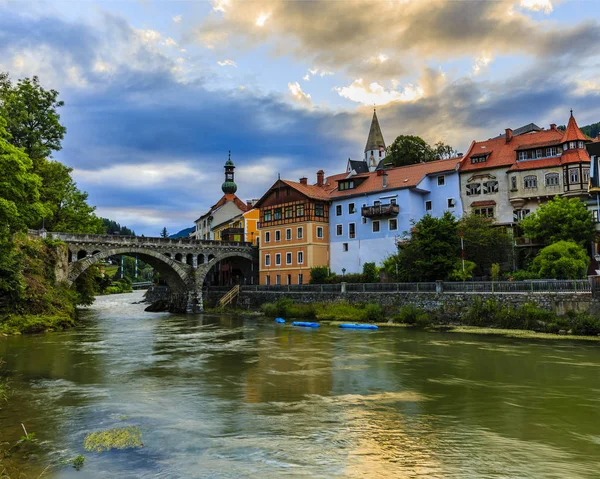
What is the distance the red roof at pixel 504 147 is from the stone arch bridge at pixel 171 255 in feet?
104

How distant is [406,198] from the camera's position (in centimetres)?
5147

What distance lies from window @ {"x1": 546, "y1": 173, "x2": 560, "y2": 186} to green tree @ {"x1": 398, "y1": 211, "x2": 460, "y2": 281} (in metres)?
11.7

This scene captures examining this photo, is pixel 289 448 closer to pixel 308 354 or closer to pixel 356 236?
pixel 308 354

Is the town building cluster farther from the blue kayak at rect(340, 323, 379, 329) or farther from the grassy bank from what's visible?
the blue kayak at rect(340, 323, 379, 329)

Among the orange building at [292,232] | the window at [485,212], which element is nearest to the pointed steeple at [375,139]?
the orange building at [292,232]

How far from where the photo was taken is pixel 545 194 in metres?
44.9

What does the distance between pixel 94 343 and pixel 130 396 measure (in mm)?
15575

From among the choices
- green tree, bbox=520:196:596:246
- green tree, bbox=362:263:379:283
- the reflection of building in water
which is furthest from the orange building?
the reflection of building in water

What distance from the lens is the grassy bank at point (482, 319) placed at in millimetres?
28688

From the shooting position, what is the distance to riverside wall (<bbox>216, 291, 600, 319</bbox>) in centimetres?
2941

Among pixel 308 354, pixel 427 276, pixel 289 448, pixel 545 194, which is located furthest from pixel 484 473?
pixel 545 194

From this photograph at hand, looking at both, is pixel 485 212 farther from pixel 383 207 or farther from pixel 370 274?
pixel 370 274

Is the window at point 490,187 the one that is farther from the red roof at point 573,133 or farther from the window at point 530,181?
the red roof at point 573,133

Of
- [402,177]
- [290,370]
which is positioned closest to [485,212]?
[402,177]
